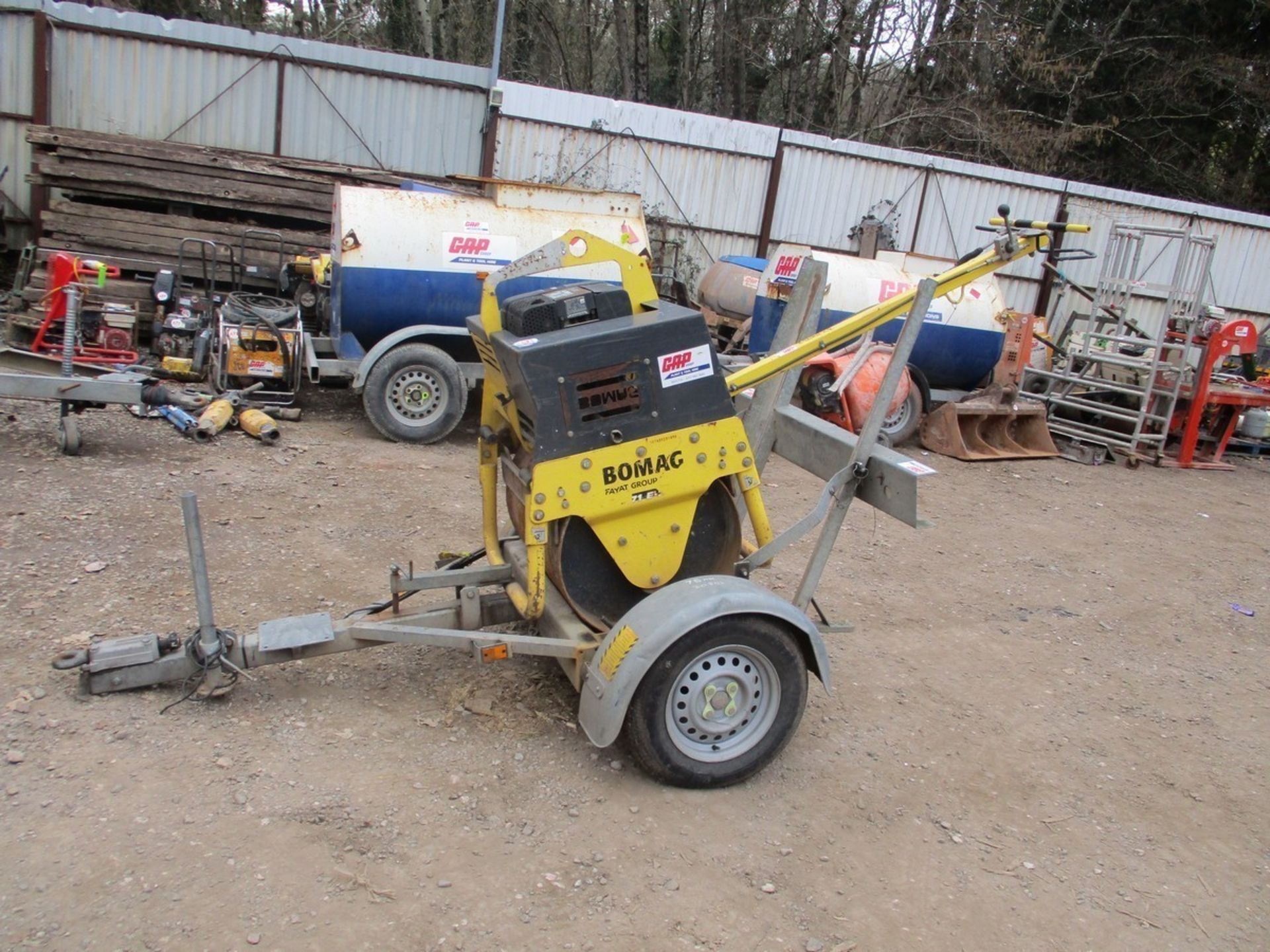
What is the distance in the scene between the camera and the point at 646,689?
337 cm

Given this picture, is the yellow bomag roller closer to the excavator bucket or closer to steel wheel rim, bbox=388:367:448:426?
steel wheel rim, bbox=388:367:448:426

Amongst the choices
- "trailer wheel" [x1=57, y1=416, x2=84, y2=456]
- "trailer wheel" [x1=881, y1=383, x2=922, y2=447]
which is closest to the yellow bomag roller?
"trailer wheel" [x1=57, y1=416, x2=84, y2=456]

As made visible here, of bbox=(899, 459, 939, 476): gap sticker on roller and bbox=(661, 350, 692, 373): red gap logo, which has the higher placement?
bbox=(661, 350, 692, 373): red gap logo

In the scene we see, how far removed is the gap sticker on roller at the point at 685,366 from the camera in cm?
348

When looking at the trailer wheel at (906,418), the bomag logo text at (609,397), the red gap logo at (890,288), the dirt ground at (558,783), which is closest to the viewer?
the dirt ground at (558,783)

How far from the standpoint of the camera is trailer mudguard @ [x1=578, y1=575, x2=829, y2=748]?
130 inches

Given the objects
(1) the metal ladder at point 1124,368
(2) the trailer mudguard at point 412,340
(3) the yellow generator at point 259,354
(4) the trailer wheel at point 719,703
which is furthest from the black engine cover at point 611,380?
(1) the metal ladder at point 1124,368

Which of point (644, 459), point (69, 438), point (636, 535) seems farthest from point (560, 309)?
point (69, 438)

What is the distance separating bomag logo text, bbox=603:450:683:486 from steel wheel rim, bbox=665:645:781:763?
0.67m

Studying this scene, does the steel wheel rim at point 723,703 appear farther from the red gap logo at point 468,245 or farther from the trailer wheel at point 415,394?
the red gap logo at point 468,245

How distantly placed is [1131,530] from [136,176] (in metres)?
9.97

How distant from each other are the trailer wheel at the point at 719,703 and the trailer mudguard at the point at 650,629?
67 millimetres

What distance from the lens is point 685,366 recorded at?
138 inches

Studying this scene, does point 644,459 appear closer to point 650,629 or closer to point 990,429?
point 650,629
